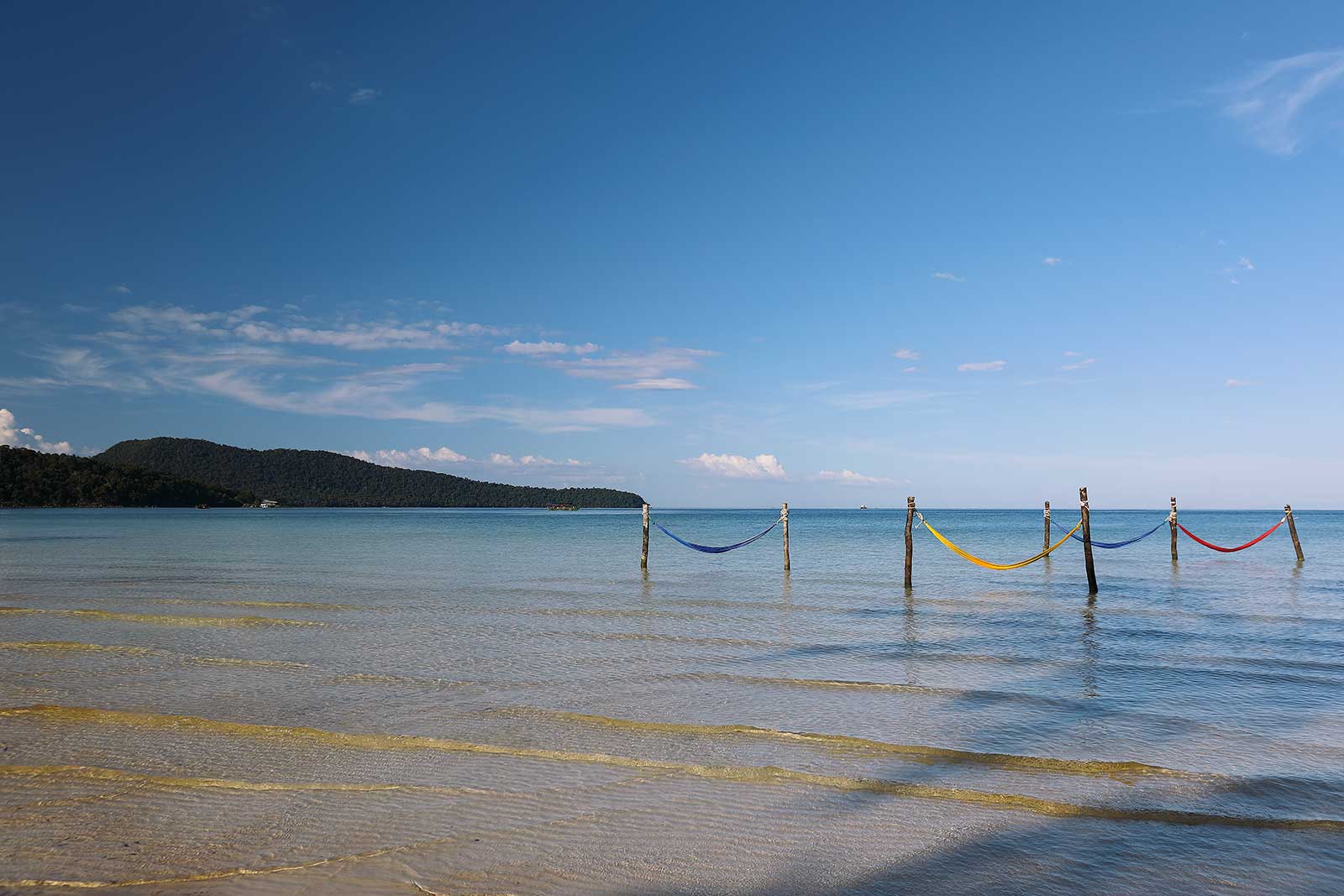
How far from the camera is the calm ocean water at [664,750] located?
4520 mm

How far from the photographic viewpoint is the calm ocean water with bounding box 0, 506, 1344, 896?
452cm

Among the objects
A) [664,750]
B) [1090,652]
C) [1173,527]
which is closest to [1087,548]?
[1090,652]

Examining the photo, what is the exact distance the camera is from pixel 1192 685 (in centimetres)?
949

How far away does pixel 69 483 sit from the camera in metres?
111

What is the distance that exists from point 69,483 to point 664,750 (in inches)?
5289

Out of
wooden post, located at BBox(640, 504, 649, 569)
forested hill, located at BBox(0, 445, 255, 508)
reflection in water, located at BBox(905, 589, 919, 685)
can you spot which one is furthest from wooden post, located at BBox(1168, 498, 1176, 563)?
forested hill, located at BBox(0, 445, 255, 508)

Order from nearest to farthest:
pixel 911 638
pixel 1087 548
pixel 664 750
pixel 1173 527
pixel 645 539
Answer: pixel 664 750, pixel 911 638, pixel 1087 548, pixel 645 539, pixel 1173 527

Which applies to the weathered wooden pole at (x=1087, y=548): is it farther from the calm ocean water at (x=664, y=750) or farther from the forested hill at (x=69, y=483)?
the forested hill at (x=69, y=483)

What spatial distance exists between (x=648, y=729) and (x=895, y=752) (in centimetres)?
220

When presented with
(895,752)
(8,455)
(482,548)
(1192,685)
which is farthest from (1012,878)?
(8,455)

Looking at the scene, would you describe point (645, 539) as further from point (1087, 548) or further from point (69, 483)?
point (69, 483)

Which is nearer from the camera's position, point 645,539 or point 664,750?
point 664,750

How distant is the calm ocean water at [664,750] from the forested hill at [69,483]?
4622 inches

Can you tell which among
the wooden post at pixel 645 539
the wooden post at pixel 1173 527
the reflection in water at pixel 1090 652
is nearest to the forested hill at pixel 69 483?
the wooden post at pixel 645 539
